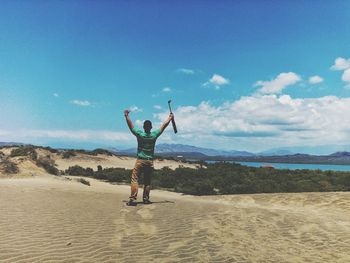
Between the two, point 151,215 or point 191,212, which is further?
point 191,212

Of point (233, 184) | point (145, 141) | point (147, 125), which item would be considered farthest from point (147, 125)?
point (233, 184)

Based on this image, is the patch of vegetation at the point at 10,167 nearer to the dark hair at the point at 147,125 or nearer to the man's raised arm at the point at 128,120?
the man's raised arm at the point at 128,120

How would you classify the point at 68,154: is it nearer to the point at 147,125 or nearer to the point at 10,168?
the point at 10,168

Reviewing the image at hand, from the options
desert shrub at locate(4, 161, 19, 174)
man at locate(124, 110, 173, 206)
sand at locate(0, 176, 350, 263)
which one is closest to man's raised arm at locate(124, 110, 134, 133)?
man at locate(124, 110, 173, 206)

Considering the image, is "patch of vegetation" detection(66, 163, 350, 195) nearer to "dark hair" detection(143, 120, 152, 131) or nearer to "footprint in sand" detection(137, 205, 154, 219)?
"footprint in sand" detection(137, 205, 154, 219)

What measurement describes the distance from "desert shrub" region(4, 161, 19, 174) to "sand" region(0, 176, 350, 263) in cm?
846

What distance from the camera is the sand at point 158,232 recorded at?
7051 mm

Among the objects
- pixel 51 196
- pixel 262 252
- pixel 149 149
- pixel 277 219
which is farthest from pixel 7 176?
pixel 262 252

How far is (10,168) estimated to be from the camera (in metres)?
21.9

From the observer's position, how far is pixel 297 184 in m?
26.1

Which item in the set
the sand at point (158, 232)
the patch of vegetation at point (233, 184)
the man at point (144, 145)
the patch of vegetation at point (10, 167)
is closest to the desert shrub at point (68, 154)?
the patch of vegetation at point (233, 184)

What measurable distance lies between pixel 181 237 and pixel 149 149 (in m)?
3.98

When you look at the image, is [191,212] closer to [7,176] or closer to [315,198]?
[315,198]

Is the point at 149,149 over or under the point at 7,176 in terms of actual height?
over
